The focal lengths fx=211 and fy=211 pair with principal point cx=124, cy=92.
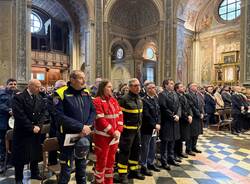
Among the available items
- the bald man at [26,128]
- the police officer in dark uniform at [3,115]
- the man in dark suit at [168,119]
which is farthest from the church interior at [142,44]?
the police officer in dark uniform at [3,115]

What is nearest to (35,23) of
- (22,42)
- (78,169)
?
(22,42)

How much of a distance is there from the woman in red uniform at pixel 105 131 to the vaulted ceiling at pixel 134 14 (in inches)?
537

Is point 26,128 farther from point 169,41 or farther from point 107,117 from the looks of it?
point 169,41

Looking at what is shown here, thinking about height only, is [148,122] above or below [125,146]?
above

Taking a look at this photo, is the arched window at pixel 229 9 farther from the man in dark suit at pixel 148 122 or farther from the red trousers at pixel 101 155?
the red trousers at pixel 101 155

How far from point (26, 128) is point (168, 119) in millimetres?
2735

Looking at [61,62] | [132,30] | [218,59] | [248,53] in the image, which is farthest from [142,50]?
[248,53]

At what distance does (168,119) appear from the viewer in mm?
4477

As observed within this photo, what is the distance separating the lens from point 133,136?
3660 millimetres

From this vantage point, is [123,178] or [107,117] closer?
[107,117]

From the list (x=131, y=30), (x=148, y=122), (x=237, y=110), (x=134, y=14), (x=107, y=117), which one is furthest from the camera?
(x=131, y=30)

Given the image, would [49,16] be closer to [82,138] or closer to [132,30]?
[132,30]

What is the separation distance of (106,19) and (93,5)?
126 cm

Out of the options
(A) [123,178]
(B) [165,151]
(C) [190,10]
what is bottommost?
(A) [123,178]
